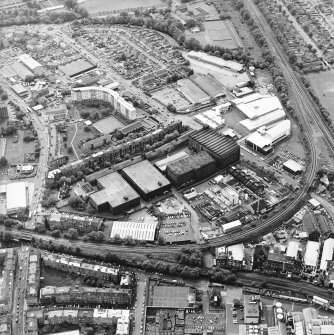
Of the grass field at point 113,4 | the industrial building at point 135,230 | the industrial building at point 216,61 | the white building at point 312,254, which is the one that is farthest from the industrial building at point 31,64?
the white building at point 312,254

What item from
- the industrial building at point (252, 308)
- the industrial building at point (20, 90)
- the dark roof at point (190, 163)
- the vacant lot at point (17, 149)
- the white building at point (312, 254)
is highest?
the dark roof at point (190, 163)

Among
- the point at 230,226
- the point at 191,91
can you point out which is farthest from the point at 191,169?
the point at 191,91

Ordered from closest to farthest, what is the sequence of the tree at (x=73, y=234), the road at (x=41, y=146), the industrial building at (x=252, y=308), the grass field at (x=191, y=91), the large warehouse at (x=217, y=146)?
1. the industrial building at (x=252, y=308)
2. the tree at (x=73, y=234)
3. the road at (x=41, y=146)
4. the large warehouse at (x=217, y=146)
5. the grass field at (x=191, y=91)

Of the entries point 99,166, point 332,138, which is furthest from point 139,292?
point 332,138

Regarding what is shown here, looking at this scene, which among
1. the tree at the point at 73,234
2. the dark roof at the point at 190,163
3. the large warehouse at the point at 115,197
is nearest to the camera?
the tree at the point at 73,234

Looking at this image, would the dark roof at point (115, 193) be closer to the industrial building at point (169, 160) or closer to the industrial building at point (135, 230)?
the industrial building at point (135, 230)

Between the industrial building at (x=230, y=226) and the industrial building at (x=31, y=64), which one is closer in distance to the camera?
the industrial building at (x=230, y=226)

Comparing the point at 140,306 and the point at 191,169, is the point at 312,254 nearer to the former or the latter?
the point at 191,169
